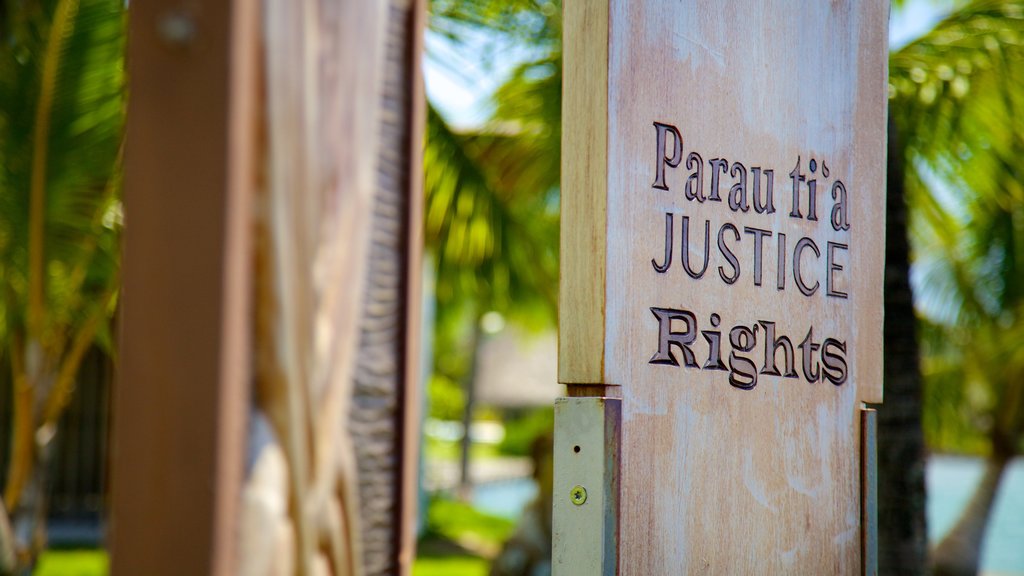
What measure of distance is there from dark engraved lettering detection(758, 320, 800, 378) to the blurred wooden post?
97 centimetres

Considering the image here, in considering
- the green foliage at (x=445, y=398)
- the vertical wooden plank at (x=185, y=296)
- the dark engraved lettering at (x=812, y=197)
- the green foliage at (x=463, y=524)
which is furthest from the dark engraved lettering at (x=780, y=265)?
the green foliage at (x=445, y=398)

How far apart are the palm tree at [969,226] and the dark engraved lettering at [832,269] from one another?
2.22 metres

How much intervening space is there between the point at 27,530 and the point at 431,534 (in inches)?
249

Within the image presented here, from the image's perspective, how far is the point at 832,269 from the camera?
8.15ft

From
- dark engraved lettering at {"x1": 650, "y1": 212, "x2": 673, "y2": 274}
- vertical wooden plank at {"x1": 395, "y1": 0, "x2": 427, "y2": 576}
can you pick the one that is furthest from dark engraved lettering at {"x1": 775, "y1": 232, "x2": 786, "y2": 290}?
vertical wooden plank at {"x1": 395, "y1": 0, "x2": 427, "y2": 576}

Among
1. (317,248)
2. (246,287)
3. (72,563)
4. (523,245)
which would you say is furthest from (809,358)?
(72,563)

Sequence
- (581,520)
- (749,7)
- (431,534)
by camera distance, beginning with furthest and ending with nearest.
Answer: (431,534)
(749,7)
(581,520)

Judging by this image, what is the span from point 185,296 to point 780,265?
1363 mm

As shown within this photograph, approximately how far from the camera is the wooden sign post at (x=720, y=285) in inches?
79.3

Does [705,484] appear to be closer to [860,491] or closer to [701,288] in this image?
[701,288]

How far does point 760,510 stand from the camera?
2.25 metres

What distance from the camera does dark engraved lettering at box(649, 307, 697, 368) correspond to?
210cm

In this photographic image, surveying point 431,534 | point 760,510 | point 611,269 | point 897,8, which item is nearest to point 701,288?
point 611,269

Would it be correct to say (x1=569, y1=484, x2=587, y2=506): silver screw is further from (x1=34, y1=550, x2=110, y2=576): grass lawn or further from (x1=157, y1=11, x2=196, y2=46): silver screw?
(x1=34, y1=550, x2=110, y2=576): grass lawn
